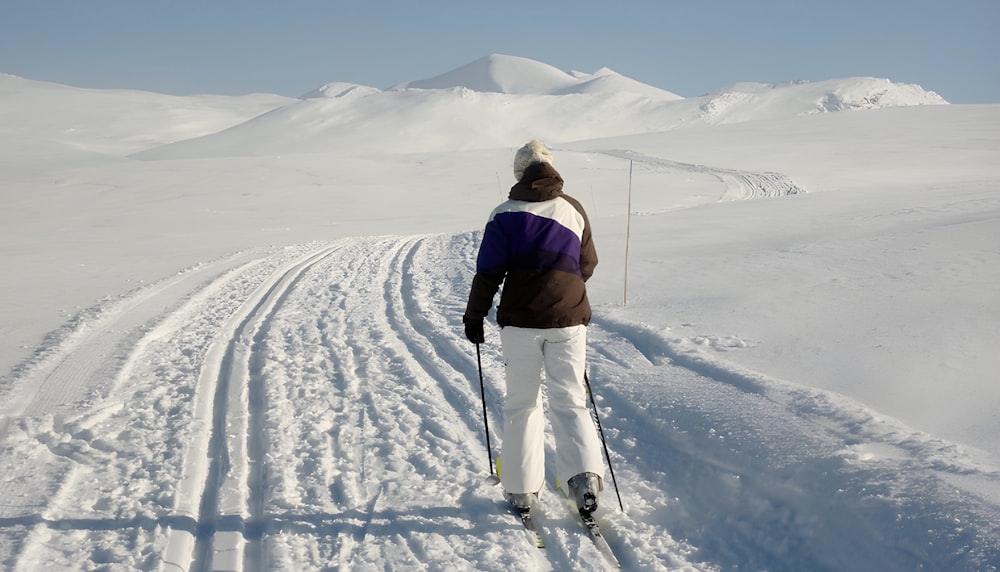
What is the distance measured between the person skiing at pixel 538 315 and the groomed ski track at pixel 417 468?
27 cm

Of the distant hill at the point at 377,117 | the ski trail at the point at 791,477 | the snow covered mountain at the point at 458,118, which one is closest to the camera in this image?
the ski trail at the point at 791,477

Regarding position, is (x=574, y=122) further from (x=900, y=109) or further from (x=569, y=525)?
(x=569, y=525)

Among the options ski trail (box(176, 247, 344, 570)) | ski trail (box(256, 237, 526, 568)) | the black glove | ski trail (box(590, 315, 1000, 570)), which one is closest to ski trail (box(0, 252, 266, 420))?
ski trail (box(176, 247, 344, 570))

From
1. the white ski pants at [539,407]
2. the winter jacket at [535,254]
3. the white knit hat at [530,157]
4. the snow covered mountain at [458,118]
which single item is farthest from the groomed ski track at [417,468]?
the snow covered mountain at [458,118]

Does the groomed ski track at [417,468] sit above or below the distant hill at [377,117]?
below

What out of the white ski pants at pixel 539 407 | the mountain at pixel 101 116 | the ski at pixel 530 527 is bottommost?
the ski at pixel 530 527

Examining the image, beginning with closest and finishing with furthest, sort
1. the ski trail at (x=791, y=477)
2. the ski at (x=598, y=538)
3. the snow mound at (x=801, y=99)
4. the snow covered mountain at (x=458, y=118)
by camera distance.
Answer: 1. the ski trail at (x=791, y=477)
2. the ski at (x=598, y=538)
3. the snow covered mountain at (x=458, y=118)
4. the snow mound at (x=801, y=99)

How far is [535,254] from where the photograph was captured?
354cm

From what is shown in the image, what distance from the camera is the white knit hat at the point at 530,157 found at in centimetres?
359

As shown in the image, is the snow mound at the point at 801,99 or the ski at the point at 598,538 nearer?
the ski at the point at 598,538

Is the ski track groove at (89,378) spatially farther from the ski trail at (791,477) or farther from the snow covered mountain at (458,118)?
the snow covered mountain at (458,118)

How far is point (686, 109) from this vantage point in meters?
112

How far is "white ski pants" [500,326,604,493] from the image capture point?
3639 millimetres

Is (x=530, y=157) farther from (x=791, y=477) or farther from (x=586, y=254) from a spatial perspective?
(x=791, y=477)
